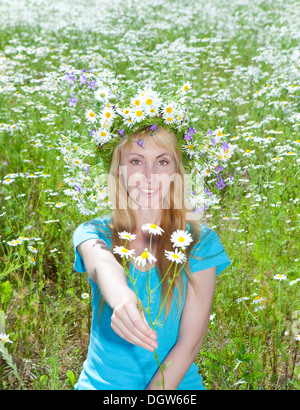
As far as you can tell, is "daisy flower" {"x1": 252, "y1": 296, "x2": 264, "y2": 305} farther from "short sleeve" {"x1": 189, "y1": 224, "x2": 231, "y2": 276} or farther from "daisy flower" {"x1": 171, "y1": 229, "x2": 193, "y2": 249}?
"daisy flower" {"x1": 171, "y1": 229, "x2": 193, "y2": 249}

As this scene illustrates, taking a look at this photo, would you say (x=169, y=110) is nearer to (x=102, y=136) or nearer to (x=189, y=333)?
(x=102, y=136)

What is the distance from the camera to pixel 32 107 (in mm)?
5133

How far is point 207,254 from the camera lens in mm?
1920

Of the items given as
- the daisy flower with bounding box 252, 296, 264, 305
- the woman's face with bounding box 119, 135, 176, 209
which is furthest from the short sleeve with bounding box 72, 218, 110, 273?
the daisy flower with bounding box 252, 296, 264, 305

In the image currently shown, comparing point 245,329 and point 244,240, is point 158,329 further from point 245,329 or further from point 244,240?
point 244,240

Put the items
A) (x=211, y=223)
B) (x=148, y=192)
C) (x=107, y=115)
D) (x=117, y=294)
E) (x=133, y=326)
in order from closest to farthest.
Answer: (x=133, y=326)
(x=117, y=294)
(x=148, y=192)
(x=107, y=115)
(x=211, y=223)

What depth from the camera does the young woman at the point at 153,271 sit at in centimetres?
180

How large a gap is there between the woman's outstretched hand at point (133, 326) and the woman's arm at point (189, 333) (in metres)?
0.38

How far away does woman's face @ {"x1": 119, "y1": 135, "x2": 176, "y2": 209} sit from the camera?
188 centimetres

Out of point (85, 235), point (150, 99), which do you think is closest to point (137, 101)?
point (150, 99)

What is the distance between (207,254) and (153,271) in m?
0.20

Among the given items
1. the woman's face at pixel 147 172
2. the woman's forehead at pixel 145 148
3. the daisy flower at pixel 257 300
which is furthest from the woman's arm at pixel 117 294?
the daisy flower at pixel 257 300

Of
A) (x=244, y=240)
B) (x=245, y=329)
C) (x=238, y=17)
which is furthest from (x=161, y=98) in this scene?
(x=238, y=17)

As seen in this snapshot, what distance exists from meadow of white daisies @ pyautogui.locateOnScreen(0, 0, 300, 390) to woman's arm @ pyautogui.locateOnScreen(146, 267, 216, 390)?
454mm
